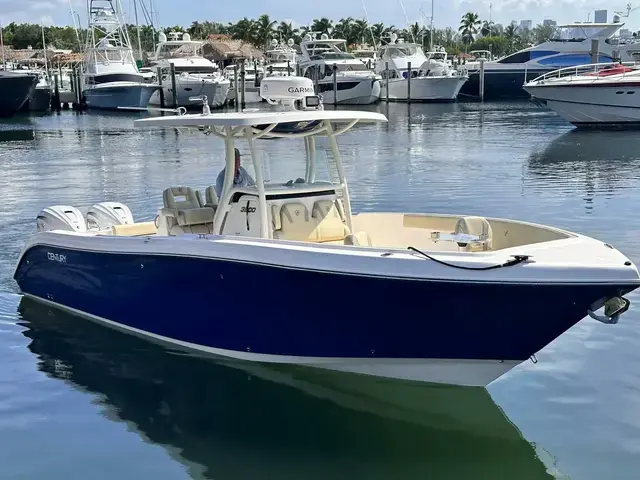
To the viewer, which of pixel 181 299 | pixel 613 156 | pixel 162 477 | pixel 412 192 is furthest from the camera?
pixel 613 156

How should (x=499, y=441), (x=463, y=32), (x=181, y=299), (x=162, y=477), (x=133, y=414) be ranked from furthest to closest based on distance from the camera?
(x=463, y=32) < (x=181, y=299) < (x=133, y=414) < (x=499, y=441) < (x=162, y=477)

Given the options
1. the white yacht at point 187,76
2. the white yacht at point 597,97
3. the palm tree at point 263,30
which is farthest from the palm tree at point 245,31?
the white yacht at point 597,97

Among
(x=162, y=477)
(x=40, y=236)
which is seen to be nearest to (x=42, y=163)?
(x=40, y=236)

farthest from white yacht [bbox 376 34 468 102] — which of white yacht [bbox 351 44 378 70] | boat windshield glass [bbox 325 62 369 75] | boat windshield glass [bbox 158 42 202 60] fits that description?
boat windshield glass [bbox 158 42 202 60]

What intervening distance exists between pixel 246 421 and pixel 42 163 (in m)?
19.7

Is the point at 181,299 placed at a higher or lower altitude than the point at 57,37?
lower

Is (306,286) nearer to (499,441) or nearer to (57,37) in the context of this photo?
(499,441)

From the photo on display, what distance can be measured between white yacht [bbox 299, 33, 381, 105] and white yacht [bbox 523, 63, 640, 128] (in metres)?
24.6

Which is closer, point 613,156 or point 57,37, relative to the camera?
point 613,156

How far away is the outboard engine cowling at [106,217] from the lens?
991cm

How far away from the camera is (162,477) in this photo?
6.15 metres

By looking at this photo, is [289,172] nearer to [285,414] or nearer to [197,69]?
[285,414]

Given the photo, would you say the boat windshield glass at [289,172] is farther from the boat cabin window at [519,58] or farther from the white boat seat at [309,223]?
the boat cabin window at [519,58]

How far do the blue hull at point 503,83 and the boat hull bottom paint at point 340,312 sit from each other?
A: 57.0 metres
